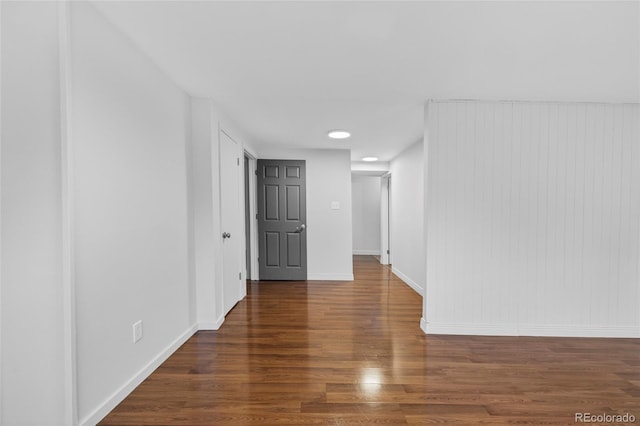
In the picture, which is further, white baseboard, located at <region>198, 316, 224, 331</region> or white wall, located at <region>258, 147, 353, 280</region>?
white wall, located at <region>258, 147, 353, 280</region>

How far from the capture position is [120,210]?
5.71 ft

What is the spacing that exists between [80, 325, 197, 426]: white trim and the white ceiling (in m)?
2.24

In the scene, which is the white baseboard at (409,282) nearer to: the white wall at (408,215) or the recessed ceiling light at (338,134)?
the white wall at (408,215)

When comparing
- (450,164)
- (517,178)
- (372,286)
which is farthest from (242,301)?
(517,178)

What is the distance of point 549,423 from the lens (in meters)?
1.58

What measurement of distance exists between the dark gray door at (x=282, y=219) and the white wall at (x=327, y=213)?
117mm

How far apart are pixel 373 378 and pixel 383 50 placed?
2.30m

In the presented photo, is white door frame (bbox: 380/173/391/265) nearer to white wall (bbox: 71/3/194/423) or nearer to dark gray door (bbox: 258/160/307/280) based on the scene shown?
dark gray door (bbox: 258/160/307/280)

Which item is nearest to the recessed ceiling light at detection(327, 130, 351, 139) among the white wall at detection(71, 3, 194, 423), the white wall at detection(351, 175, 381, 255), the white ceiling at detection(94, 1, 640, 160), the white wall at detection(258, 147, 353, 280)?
the white ceiling at detection(94, 1, 640, 160)

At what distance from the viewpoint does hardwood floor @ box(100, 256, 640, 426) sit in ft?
5.40

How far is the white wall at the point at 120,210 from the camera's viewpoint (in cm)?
147

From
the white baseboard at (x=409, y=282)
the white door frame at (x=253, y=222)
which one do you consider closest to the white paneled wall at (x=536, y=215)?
the white baseboard at (x=409, y=282)

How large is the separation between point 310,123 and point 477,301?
269cm

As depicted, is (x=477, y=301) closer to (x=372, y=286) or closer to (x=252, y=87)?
(x=372, y=286)
